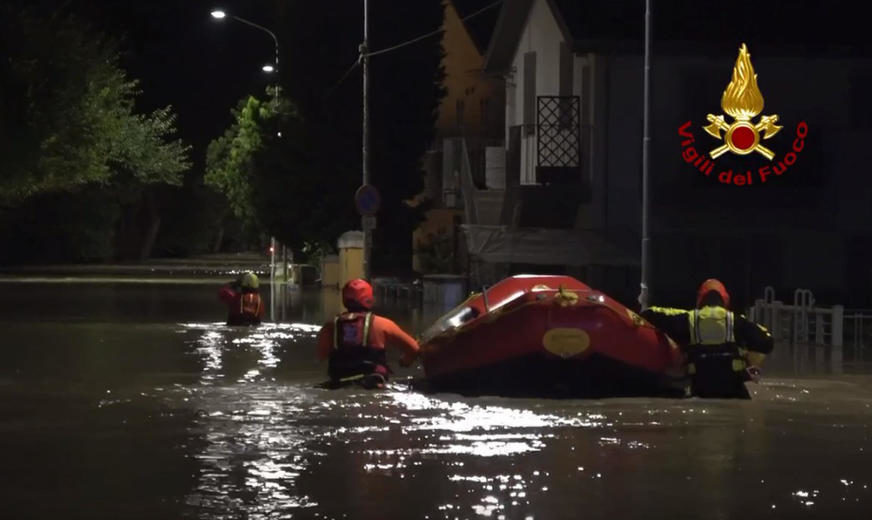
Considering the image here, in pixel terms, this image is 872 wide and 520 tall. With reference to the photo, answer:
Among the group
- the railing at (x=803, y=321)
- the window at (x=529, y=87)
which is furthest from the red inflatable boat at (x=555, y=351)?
the window at (x=529, y=87)

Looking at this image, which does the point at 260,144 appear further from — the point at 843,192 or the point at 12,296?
the point at 843,192

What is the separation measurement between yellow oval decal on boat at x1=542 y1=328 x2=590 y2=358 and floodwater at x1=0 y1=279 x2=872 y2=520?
535mm

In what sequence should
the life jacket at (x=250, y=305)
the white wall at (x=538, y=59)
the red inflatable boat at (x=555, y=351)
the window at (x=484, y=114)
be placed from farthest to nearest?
the window at (x=484, y=114)
the white wall at (x=538, y=59)
the life jacket at (x=250, y=305)
the red inflatable boat at (x=555, y=351)

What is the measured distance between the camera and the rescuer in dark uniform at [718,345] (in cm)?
1798

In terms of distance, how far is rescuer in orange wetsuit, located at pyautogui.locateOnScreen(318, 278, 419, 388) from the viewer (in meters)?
18.3

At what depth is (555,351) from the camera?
18.2 m

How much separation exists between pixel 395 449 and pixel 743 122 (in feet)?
84.9

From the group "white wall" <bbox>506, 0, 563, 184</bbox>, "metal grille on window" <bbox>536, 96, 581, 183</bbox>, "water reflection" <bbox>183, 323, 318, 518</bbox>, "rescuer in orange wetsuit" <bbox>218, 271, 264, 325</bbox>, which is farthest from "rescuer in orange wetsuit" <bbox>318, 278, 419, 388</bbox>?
"white wall" <bbox>506, 0, 563, 184</bbox>

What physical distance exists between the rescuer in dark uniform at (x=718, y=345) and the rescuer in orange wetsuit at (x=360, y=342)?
2.96m

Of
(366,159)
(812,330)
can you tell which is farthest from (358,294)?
(366,159)

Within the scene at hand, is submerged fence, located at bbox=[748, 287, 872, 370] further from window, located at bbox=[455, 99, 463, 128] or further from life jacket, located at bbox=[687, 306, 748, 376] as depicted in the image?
window, located at bbox=[455, 99, 463, 128]

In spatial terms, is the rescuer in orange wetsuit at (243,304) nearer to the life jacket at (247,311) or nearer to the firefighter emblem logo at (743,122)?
the life jacket at (247,311)

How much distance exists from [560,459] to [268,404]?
492 centimetres

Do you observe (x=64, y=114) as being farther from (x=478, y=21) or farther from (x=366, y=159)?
(x=478, y=21)
